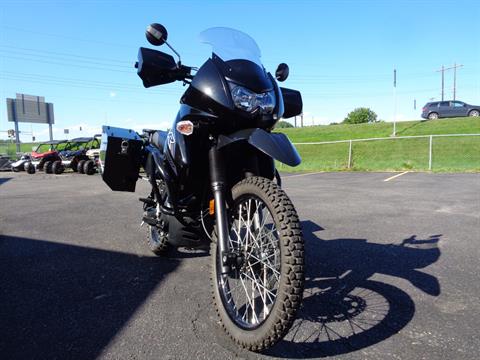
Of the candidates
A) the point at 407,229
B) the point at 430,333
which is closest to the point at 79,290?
the point at 430,333

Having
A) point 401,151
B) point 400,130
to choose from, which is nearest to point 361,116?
point 400,130

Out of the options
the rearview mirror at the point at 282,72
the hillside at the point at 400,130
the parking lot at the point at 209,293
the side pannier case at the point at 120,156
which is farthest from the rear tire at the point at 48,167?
the rearview mirror at the point at 282,72

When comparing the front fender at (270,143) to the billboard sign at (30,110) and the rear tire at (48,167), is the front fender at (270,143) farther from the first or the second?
the billboard sign at (30,110)

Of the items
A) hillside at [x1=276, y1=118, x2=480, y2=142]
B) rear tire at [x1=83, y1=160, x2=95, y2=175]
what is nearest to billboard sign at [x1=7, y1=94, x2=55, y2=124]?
hillside at [x1=276, y1=118, x2=480, y2=142]

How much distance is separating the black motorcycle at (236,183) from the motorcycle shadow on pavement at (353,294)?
341 millimetres

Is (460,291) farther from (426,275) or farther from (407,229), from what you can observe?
(407,229)

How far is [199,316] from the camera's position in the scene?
2.74 m

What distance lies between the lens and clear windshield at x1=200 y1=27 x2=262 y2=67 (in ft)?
8.97

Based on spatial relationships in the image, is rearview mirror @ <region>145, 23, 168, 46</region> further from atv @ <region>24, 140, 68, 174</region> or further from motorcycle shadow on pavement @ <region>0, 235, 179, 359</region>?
atv @ <region>24, 140, 68, 174</region>

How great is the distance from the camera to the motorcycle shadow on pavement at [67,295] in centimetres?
241

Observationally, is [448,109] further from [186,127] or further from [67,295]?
[67,295]

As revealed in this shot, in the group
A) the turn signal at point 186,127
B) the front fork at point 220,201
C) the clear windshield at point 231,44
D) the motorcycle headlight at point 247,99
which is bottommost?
the front fork at point 220,201

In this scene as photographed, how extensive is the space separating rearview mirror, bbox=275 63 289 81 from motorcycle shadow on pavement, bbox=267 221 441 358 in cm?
178

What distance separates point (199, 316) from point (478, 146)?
22113 mm
